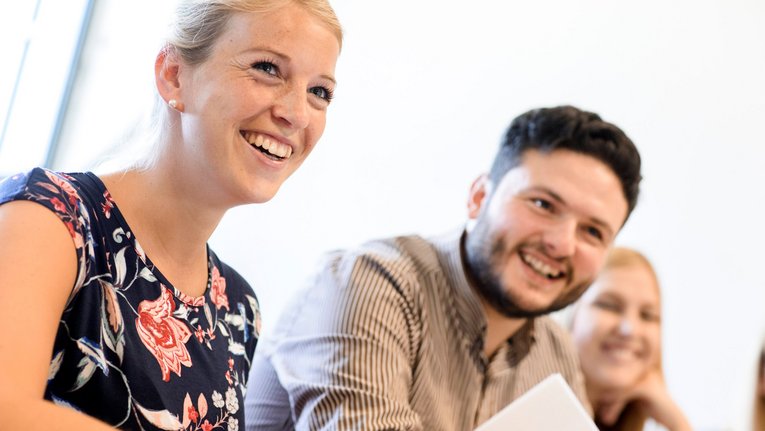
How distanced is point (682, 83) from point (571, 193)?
188 centimetres

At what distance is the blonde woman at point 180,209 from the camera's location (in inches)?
38.6

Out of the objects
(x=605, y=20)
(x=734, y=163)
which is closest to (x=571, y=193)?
(x=605, y=20)

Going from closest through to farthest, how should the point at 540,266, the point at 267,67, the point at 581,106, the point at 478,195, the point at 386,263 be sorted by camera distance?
1. the point at 267,67
2. the point at 386,263
3. the point at 540,266
4. the point at 478,195
5. the point at 581,106

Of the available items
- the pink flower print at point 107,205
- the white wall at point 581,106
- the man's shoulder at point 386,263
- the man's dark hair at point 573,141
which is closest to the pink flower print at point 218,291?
the pink flower print at point 107,205

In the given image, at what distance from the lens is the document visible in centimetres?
133

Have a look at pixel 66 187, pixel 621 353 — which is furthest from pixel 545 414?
pixel 621 353

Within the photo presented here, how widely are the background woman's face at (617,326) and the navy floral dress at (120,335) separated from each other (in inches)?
53.4

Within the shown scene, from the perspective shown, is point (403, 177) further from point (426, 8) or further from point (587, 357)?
point (587, 357)

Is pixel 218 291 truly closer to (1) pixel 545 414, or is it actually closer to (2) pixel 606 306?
(1) pixel 545 414

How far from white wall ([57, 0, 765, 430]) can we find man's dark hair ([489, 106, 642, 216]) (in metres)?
1.24

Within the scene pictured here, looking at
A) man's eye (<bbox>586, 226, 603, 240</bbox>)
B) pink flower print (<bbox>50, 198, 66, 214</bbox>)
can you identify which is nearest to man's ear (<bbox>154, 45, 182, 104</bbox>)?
pink flower print (<bbox>50, 198, 66, 214</bbox>)

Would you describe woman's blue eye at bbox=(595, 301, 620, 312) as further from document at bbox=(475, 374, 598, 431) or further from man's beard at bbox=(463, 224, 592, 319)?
document at bbox=(475, 374, 598, 431)

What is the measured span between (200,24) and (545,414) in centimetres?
74

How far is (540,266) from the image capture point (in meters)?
1.75
